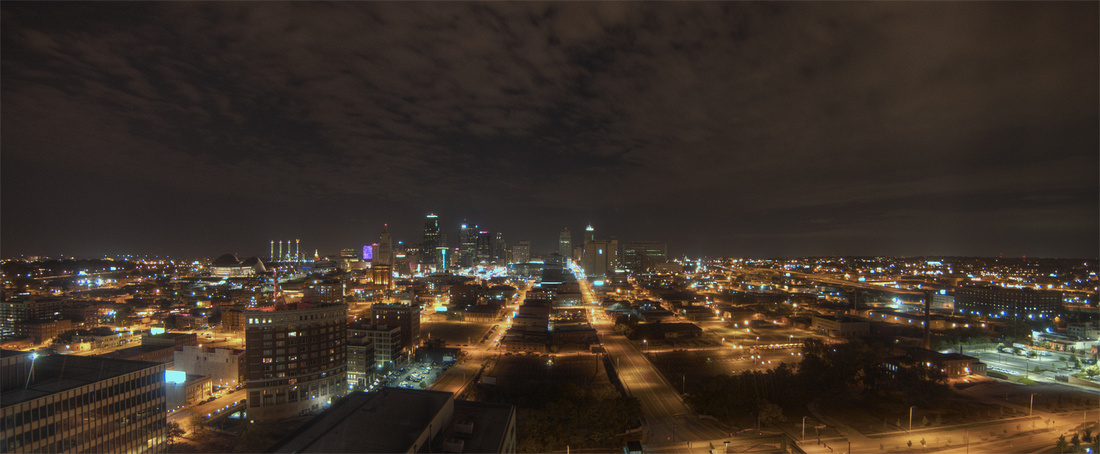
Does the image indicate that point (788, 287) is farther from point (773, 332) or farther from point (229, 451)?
point (229, 451)

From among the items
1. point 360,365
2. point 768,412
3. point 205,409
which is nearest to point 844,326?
point 768,412

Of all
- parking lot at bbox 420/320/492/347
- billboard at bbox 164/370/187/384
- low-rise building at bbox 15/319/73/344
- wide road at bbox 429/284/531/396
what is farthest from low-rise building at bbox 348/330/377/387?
low-rise building at bbox 15/319/73/344

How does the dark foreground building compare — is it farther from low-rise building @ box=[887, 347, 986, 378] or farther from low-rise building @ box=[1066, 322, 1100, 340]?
low-rise building @ box=[1066, 322, 1100, 340]

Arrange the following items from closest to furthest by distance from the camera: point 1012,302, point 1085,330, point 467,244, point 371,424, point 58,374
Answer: point 371,424, point 58,374, point 1085,330, point 1012,302, point 467,244

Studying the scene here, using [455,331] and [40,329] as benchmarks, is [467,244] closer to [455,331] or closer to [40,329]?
[455,331]

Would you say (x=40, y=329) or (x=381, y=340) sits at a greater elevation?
(x=381, y=340)

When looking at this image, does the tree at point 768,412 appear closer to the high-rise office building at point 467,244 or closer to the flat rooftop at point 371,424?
the flat rooftop at point 371,424

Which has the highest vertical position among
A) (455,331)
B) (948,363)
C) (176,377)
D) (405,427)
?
(405,427)
